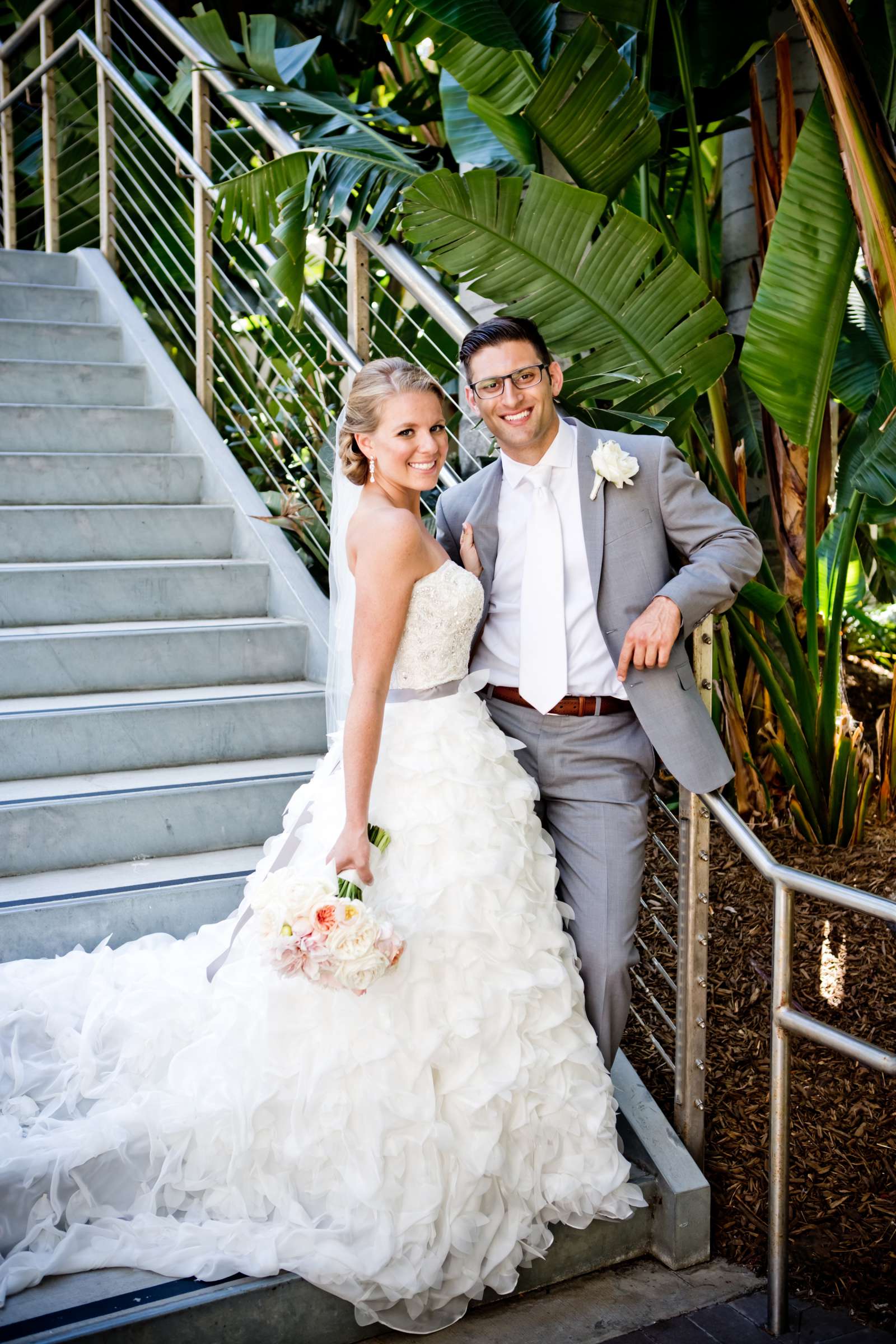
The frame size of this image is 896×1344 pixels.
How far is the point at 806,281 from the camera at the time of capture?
308cm

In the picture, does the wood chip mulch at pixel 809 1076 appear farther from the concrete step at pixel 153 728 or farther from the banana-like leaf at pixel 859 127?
the banana-like leaf at pixel 859 127

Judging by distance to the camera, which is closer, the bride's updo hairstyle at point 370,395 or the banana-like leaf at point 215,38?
the bride's updo hairstyle at point 370,395

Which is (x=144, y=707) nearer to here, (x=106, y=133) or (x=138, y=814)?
(x=138, y=814)

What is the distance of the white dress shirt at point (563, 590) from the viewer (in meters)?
2.55

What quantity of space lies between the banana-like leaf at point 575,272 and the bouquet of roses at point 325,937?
1642 millimetres

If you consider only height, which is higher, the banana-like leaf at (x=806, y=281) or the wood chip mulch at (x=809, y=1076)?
the banana-like leaf at (x=806, y=281)

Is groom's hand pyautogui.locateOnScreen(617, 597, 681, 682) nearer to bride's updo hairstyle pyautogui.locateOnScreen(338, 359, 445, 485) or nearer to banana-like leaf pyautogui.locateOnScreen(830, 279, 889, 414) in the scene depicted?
bride's updo hairstyle pyautogui.locateOnScreen(338, 359, 445, 485)

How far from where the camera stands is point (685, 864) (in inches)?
101

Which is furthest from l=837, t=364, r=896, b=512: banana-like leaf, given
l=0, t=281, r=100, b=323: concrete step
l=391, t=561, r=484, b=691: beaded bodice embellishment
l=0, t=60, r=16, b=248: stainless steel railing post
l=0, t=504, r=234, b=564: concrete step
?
l=0, t=60, r=16, b=248: stainless steel railing post

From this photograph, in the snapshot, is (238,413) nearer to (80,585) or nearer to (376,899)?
(80,585)

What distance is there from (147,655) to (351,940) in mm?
2087

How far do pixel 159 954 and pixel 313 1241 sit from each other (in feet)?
3.18

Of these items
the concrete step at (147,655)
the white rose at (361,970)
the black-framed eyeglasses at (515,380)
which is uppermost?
the black-framed eyeglasses at (515,380)

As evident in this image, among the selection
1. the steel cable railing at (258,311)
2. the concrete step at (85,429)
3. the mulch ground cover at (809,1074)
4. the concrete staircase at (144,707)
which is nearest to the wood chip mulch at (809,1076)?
the mulch ground cover at (809,1074)
